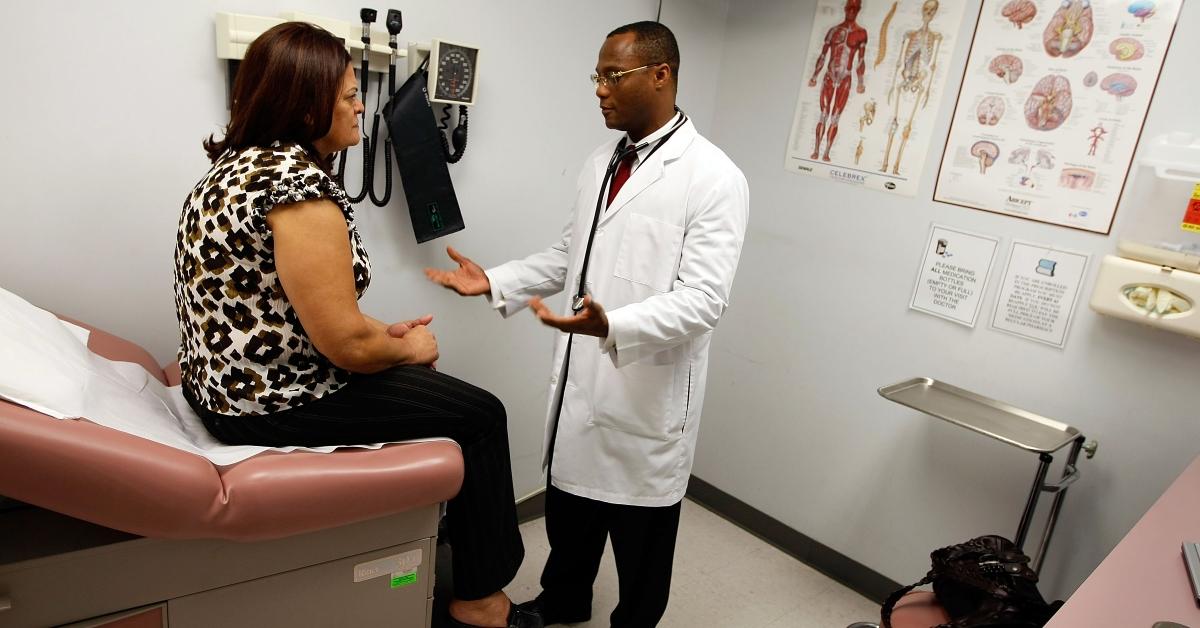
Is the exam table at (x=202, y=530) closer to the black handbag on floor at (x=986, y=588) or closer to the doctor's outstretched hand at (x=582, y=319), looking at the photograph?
the doctor's outstretched hand at (x=582, y=319)

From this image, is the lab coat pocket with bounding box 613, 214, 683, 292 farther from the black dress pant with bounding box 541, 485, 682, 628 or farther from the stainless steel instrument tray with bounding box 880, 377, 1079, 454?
the stainless steel instrument tray with bounding box 880, 377, 1079, 454

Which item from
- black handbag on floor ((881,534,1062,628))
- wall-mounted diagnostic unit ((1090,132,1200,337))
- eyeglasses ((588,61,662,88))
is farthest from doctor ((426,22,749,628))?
wall-mounted diagnostic unit ((1090,132,1200,337))

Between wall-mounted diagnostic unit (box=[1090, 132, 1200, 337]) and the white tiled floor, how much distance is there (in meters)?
1.24

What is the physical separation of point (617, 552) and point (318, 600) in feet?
2.52

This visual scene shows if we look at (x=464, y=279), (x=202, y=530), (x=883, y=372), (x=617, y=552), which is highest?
(x=464, y=279)

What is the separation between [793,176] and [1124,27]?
3.34ft

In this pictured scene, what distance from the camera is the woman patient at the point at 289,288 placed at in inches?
54.4

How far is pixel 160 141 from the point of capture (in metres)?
1.72

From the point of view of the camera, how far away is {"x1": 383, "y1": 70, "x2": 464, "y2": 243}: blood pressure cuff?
6.50 feet

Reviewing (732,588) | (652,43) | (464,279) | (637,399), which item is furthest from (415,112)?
(732,588)

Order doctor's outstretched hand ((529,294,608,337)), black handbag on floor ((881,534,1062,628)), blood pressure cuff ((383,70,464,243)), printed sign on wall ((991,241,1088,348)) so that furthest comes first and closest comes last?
printed sign on wall ((991,241,1088,348)) < blood pressure cuff ((383,70,464,243)) < black handbag on floor ((881,534,1062,628)) < doctor's outstretched hand ((529,294,608,337))

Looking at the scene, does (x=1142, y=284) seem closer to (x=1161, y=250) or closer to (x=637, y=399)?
(x=1161, y=250)

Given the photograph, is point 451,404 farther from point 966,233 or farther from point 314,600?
point 966,233

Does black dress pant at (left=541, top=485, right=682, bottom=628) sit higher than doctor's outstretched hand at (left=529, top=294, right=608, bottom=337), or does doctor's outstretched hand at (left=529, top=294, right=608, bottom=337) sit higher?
doctor's outstretched hand at (left=529, top=294, right=608, bottom=337)
